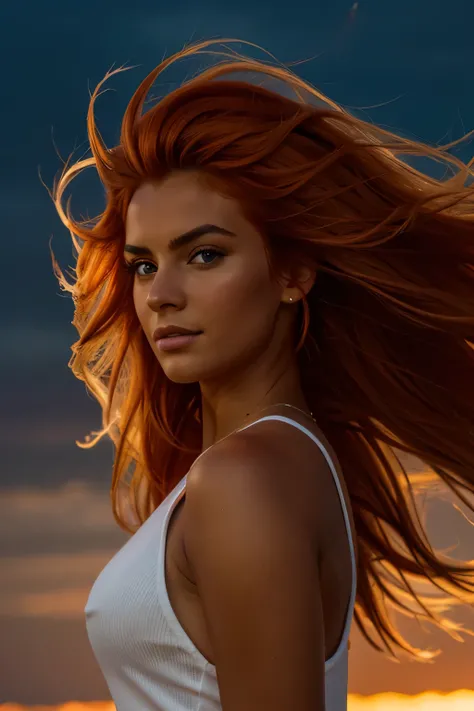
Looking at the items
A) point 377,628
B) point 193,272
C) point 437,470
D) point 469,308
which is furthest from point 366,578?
point 193,272

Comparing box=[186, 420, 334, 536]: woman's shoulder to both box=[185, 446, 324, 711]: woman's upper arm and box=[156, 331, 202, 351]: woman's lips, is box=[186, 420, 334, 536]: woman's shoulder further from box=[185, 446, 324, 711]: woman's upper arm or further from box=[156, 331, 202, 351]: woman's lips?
box=[156, 331, 202, 351]: woman's lips

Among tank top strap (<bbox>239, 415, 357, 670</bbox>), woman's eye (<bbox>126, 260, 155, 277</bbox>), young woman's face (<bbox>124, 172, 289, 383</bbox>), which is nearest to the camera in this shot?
tank top strap (<bbox>239, 415, 357, 670</bbox>)

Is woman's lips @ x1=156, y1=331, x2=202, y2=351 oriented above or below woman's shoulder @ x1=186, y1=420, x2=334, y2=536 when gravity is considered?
above

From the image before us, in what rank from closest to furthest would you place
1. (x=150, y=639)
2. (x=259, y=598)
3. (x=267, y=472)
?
(x=259, y=598), (x=267, y=472), (x=150, y=639)

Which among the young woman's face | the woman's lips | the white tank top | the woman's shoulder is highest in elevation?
the young woman's face

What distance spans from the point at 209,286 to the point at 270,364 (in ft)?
0.97

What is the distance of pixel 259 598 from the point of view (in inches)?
103

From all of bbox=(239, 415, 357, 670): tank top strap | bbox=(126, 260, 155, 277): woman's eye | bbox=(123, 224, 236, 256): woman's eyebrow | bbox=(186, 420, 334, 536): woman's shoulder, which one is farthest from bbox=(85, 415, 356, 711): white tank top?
bbox=(126, 260, 155, 277): woman's eye

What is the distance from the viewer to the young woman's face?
125 inches

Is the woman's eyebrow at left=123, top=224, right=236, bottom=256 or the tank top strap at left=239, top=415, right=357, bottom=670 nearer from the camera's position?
the tank top strap at left=239, top=415, right=357, bottom=670

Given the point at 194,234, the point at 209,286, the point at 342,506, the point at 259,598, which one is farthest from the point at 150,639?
the point at 194,234

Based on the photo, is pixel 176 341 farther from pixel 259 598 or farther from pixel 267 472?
pixel 259 598

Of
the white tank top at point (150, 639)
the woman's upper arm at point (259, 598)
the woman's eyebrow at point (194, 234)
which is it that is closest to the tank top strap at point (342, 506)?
the white tank top at point (150, 639)

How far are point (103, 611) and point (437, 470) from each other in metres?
1.24
